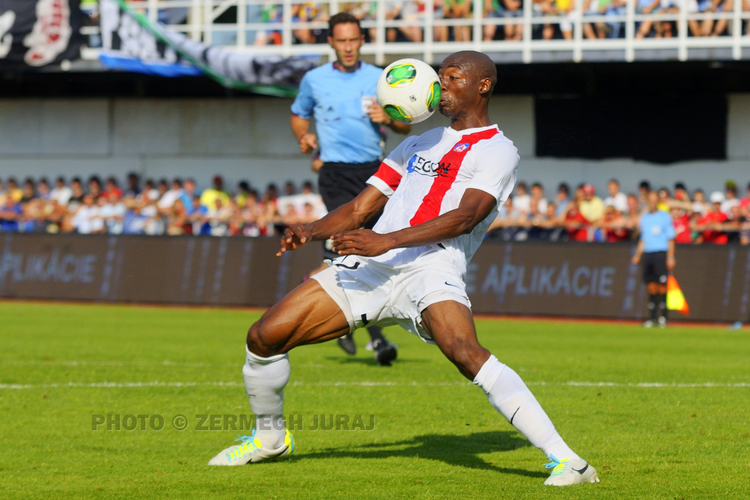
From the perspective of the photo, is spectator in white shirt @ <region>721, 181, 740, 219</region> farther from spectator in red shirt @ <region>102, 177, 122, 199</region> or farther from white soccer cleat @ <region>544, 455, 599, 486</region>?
white soccer cleat @ <region>544, 455, 599, 486</region>

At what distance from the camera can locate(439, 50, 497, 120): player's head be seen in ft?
18.1

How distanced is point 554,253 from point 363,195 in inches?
526

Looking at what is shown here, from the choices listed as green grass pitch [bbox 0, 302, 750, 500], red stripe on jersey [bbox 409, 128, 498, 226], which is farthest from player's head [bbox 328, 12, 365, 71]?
red stripe on jersey [bbox 409, 128, 498, 226]

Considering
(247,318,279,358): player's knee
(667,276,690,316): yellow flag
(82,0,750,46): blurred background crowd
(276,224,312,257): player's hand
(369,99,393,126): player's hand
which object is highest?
(82,0,750,46): blurred background crowd

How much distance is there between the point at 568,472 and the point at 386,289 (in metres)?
1.31

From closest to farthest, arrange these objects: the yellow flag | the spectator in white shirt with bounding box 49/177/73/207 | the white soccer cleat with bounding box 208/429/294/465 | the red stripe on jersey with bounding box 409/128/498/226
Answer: the red stripe on jersey with bounding box 409/128/498/226 < the white soccer cleat with bounding box 208/429/294/465 < the yellow flag < the spectator in white shirt with bounding box 49/177/73/207

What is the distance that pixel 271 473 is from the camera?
18.1 feet

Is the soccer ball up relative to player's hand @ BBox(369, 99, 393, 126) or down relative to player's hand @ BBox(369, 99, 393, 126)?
up

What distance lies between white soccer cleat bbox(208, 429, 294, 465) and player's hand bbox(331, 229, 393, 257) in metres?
1.30

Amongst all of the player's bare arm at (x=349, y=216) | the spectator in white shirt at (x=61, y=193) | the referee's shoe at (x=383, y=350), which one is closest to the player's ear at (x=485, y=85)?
the player's bare arm at (x=349, y=216)

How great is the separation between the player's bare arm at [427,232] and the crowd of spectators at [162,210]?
16646 mm

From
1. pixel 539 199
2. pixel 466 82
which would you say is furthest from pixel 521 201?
pixel 466 82

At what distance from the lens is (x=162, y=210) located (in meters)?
23.7

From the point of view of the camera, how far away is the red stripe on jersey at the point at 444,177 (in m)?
5.49
